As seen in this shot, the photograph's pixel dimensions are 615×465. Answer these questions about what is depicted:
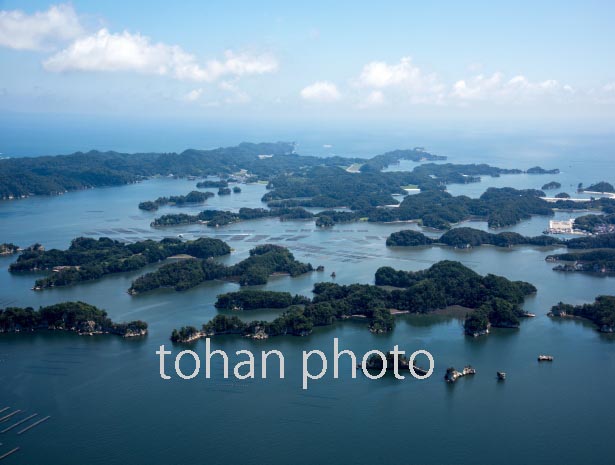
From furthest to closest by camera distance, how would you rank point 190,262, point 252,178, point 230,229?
point 252,178 < point 230,229 < point 190,262

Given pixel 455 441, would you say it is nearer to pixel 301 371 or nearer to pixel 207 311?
pixel 301 371

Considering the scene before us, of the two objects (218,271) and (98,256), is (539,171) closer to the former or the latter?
(218,271)

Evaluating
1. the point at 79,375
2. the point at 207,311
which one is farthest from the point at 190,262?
the point at 79,375

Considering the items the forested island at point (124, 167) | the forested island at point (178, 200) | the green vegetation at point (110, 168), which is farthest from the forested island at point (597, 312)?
the green vegetation at point (110, 168)

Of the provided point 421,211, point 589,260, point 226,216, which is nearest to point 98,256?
point 226,216

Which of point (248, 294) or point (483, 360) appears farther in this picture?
point (248, 294)

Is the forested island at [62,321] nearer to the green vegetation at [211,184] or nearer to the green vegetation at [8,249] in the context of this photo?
the green vegetation at [8,249]

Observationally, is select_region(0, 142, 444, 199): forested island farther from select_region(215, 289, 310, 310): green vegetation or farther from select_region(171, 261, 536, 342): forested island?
select_region(171, 261, 536, 342): forested island
